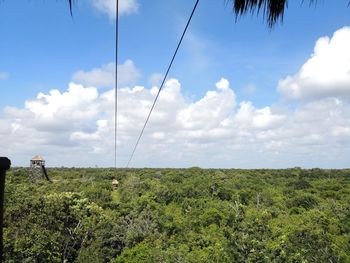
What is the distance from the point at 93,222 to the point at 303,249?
1538cm

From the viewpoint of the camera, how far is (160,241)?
118 ft

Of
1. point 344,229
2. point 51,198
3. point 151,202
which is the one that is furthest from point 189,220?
point 51,198

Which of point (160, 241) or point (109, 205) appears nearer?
point (160, 241)

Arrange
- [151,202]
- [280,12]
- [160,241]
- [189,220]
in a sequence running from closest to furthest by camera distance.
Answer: [280,12] < [160,241] < [189,220] < [151,202]

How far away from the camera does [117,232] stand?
36.0 metres

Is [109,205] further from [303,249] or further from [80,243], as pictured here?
[303,249]

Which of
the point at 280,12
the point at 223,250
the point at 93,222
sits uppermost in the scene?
the point at 280,12

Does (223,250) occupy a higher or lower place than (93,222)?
lower

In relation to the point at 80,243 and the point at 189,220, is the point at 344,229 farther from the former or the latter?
the point at 80,243

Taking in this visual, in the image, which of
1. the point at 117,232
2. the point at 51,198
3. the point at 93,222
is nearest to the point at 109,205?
the point at 117,232

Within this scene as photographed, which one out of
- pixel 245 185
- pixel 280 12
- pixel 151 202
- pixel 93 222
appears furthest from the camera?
pixel 245 185

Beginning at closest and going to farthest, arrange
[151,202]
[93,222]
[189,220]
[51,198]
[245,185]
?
[51,198] → [93,222] → [189,220] → [151,202] → [245,185]

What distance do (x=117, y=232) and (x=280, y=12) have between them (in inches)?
1401

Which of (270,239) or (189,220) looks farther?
(189,220)
